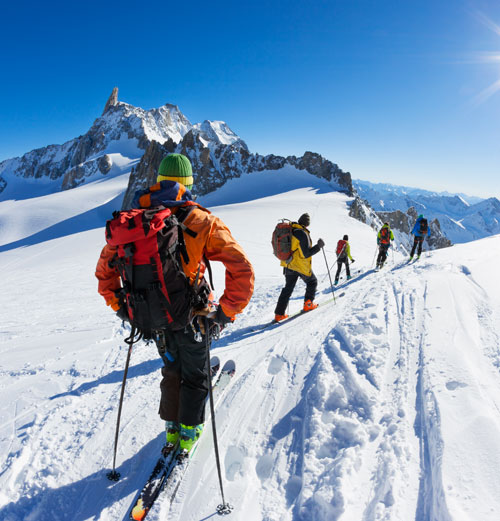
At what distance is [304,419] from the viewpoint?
280 centimetres

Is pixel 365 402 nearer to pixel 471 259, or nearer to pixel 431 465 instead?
pixel 431 465

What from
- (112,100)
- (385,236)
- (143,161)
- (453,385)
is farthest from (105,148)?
(453,385)

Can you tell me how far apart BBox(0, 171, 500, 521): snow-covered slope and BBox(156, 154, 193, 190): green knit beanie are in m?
2.50

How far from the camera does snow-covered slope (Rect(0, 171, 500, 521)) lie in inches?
81.1

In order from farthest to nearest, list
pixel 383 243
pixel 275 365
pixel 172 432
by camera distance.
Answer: pixel 383 243 → pixel 275 365 → pixel 172 432

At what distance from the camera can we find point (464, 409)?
2430 millimetres

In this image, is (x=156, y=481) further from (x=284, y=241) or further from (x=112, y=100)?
(x=112, y=100)

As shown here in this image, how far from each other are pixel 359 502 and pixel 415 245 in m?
11.7

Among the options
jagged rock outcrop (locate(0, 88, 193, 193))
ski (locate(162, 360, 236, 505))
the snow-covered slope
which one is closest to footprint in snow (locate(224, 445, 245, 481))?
the snow-covered slope

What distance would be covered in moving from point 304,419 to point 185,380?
1255 mm

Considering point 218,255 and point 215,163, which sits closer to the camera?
point 218,255

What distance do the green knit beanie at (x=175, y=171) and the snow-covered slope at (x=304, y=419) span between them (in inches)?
98.6

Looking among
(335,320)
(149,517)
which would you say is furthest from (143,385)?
(335,320)

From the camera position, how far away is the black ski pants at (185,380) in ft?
8.34
